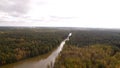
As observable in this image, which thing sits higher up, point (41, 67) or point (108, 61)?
point (108, 61)

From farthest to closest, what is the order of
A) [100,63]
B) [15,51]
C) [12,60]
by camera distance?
[15,51] < [12,60] < [100,63]

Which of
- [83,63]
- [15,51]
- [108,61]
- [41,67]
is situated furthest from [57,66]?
[15,51]

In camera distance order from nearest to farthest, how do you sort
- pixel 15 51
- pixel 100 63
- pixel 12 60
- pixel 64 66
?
pixel 64 66
pixel 100 63
pixel 12 60
pixel 15 51

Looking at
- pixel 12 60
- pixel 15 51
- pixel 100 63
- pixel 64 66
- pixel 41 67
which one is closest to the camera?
pixel 64 66

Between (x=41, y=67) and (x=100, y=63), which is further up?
(x=100, y=63)

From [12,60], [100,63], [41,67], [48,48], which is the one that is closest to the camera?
[100,63]

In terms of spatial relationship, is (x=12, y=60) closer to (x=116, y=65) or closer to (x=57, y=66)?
(x=57, y=66)

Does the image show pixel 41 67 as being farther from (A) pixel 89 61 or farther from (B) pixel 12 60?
(A) pixel 89 61

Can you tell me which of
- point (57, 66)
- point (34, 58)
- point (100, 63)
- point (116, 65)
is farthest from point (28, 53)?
point (116, 65)

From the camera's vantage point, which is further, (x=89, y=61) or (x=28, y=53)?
(x=28, y=53)
